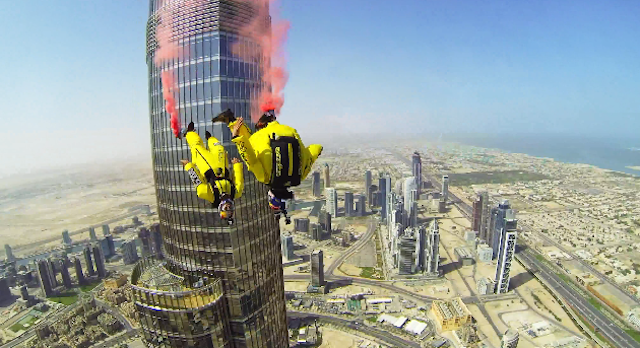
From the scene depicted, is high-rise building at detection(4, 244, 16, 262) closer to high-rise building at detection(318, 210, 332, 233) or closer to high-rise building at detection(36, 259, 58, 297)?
high-rise building at detection(36, 259, 58, 297)

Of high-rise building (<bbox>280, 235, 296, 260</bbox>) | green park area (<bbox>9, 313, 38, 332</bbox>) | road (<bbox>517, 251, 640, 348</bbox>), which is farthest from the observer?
high-rise building (<bbox>280, 235, 296, 260</bbox>)

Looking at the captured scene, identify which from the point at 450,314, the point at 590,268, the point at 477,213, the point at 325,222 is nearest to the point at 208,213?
the point at 450,314

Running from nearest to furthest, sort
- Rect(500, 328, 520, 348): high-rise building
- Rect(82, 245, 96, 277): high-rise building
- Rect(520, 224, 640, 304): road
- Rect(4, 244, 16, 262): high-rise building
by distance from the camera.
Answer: Rect(500, 328, 520, 348): high-rise building → Rect(520, 224, 640, 304): road → Rect(82, 245, 96, 277): high-rise building → Rect(4, 244, 16, 262): high-rise building

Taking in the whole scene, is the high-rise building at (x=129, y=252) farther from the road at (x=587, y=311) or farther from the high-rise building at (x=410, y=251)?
the road at (x=587, y=311)

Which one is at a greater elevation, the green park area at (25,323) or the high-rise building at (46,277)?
the high-rise building at (46,277)

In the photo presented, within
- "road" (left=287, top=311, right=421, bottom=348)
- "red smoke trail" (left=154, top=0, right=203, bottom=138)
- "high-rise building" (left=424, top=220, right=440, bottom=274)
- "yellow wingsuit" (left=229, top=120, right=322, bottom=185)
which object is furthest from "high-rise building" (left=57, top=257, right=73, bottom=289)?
"yellow wingsuit" (left=229, top=120, right=322, bottom=185)

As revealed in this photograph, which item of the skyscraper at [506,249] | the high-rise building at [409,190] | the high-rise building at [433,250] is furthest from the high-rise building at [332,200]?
the skyscraper at [506,249]

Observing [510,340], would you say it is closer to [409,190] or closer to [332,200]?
[409,190]
